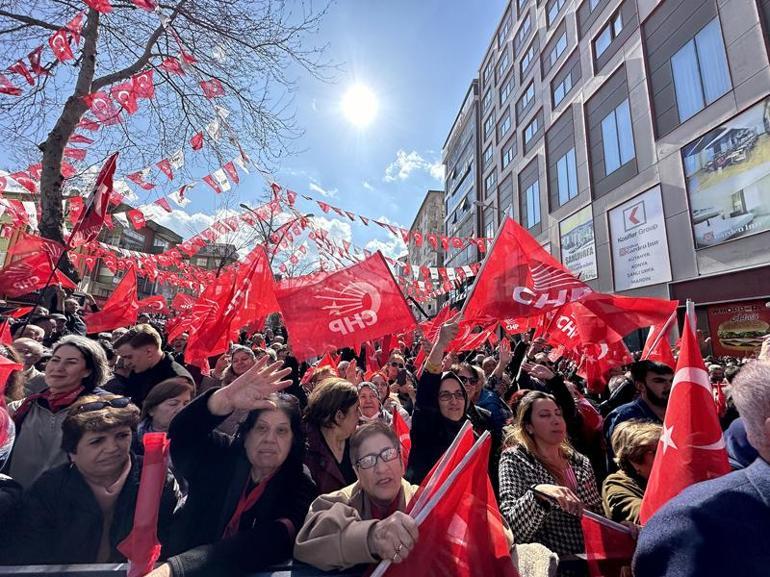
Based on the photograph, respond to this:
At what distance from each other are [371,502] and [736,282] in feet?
48.8

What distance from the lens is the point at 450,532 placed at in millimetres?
1707

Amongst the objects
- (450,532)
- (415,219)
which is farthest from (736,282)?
(415,219)

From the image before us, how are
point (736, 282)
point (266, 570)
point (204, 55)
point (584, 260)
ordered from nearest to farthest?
point (266, 570) < point (204, 55) < point (736, 282) < point (584, 260)

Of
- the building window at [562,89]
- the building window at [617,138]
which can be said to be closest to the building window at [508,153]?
the building window at [562,89]

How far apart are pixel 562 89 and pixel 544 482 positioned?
25523 millimetres

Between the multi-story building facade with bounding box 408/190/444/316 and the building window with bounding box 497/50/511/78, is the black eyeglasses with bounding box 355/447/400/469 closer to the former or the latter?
the building window with bounding box 497/50/511/78

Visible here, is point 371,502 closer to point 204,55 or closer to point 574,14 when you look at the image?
point 204,55

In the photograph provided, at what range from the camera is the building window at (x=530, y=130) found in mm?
25844

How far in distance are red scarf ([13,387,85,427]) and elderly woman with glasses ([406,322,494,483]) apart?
2.60 metres

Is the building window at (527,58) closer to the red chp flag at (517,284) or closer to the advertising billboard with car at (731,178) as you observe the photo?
the advertising billboard with car at (731,178)

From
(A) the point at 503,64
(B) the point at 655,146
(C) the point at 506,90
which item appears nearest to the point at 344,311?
(B) the point at 655,146

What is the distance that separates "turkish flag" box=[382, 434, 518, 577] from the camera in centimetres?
162

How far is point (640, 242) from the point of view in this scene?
1591 cm

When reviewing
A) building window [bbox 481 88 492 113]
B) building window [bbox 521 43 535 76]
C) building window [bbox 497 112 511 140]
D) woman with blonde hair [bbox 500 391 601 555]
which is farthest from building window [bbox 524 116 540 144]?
woman with blonde hair [bbox 500 391 601 555]
